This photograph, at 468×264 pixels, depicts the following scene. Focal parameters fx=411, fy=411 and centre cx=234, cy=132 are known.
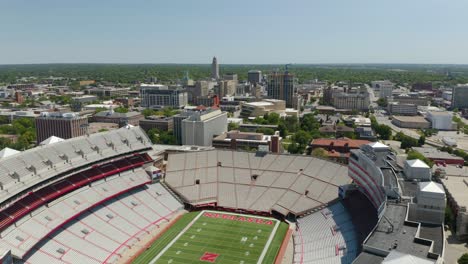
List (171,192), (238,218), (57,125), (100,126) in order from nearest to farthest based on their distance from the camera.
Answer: (238,218) < (171,192) < (57,125) < (100,126)

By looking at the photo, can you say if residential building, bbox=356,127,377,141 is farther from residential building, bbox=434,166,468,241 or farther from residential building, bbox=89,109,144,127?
residential building, bbox=89,109,144,127

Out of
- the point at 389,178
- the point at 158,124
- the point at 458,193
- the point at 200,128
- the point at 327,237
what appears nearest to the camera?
the point at 389,178

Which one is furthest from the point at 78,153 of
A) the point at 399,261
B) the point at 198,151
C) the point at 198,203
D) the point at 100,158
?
the point at 399,261

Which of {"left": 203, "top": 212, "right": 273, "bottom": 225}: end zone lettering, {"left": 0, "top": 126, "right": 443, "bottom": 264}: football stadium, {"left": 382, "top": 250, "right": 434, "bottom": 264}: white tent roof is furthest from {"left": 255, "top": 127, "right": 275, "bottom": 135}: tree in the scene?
{"left": 382, "top": 250, "right": 434, "bottom": 264}: white tent roof

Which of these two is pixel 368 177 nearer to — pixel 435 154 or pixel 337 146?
pixel 337 146

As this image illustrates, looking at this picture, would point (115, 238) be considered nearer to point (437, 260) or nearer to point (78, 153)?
point (78, 153)

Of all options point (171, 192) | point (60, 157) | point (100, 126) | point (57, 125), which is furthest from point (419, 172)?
point (100, 126)

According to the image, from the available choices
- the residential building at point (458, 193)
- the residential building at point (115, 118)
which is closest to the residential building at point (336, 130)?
the residential building at point (458, 193)
